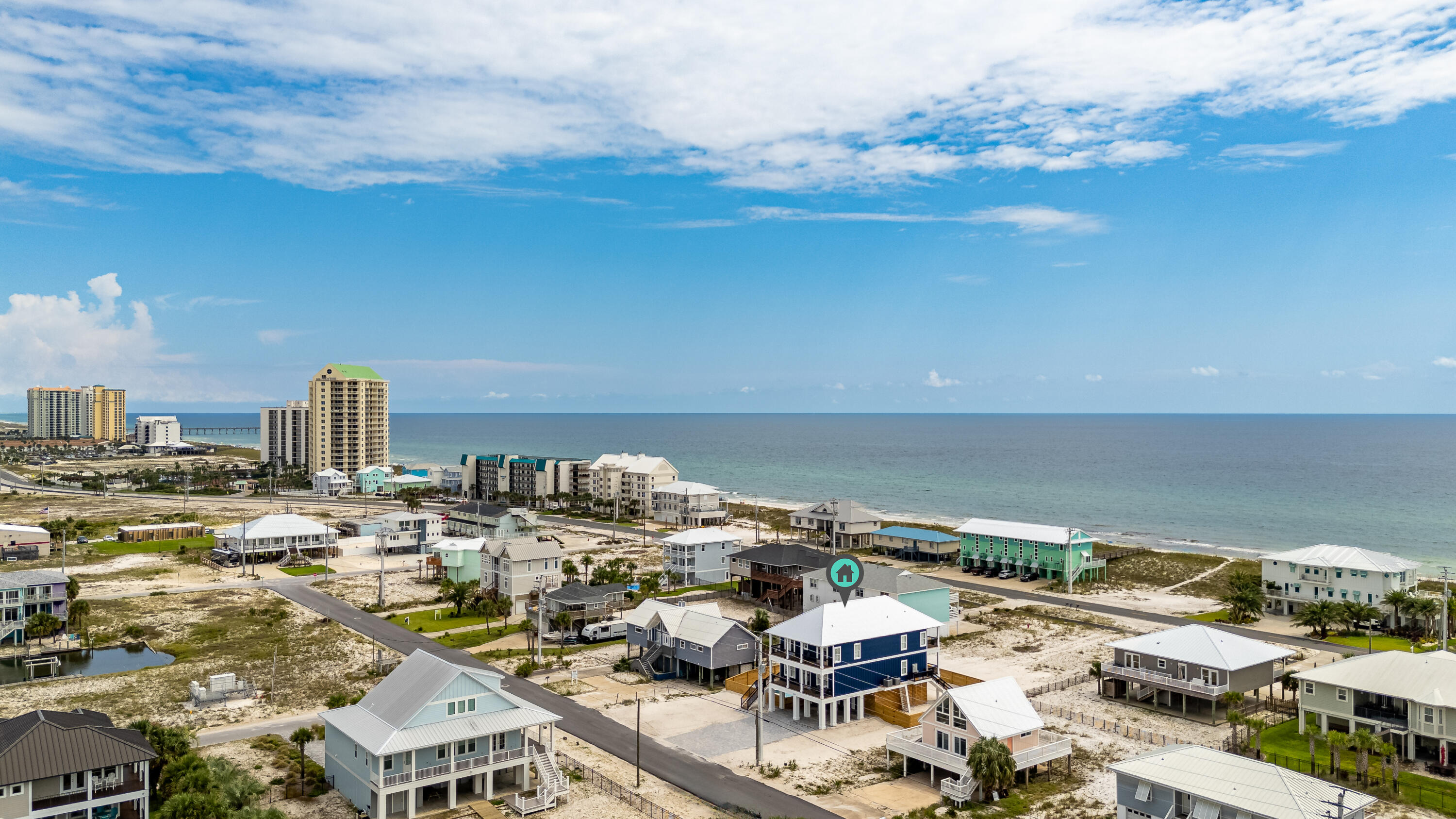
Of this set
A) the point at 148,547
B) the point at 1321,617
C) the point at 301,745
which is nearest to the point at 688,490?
the point at 148,547

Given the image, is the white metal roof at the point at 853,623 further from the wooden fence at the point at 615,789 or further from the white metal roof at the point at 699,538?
the white metal roof at the point at 699,538

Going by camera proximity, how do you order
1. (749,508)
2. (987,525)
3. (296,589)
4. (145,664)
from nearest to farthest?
(145,664), (296,589), (987,525), (749,508)

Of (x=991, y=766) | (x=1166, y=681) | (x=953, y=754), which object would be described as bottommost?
(x=953, y=754)

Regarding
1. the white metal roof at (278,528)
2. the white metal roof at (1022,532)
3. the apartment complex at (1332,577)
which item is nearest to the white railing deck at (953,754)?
the apartment complex at (1332,577)

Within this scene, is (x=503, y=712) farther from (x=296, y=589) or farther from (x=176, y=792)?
(x=296, y=589)

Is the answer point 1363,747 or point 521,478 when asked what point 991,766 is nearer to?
point 1363,747

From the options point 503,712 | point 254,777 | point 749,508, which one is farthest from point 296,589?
point 749,508
